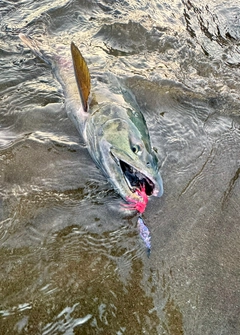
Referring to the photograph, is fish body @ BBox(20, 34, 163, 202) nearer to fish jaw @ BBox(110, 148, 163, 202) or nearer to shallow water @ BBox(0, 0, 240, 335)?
fish jaw @ BBox(110, 148, 163, 202)

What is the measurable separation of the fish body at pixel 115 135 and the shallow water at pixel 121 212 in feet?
0.56

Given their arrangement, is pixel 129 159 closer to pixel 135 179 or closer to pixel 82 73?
pixel 135 179

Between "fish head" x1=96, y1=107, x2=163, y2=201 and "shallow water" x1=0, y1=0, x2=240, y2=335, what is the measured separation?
0.21 m

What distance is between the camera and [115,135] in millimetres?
2818

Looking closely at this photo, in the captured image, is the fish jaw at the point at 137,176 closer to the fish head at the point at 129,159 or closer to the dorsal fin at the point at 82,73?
the fish head at the point at 129,159

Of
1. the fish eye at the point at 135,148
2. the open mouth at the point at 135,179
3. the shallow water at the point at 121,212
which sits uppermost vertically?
the fish eye at the point at 135,148

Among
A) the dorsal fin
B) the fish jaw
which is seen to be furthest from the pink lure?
the dorsal fin

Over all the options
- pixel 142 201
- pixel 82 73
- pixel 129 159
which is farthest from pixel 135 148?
pixel 82 73

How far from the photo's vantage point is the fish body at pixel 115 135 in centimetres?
254

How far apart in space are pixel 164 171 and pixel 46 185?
0.91 meters

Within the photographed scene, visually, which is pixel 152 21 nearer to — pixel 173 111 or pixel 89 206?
pixel 173 111

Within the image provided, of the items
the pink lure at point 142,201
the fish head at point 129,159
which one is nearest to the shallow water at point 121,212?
the pink lure at point 142,201

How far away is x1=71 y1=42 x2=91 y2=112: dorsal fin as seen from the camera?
10.0 ft

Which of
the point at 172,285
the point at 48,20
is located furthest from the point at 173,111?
the point at 48,20
